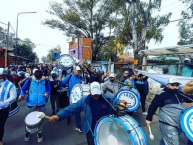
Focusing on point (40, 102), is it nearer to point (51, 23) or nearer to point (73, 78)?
point (73, 78)

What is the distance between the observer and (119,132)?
2.07 metres

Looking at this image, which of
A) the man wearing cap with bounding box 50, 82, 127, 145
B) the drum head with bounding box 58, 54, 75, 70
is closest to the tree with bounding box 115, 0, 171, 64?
the drum head with bounding box 58, 54, 75, 70

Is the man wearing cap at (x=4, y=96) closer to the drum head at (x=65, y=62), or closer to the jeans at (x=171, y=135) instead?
the drum head at (x=65, y=62)

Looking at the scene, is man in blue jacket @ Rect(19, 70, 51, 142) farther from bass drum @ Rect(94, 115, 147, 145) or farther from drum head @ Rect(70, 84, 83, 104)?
bass drum @ Rect(94, 115, 147, 145)

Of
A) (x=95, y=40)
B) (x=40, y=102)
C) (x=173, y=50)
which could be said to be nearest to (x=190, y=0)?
(x=173, y=50)

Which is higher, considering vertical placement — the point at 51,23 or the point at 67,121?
the point at 51,23

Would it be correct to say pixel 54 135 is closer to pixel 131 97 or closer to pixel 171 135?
pixel 131 97

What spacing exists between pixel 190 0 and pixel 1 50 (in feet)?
85.7

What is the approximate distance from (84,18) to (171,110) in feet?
86.7

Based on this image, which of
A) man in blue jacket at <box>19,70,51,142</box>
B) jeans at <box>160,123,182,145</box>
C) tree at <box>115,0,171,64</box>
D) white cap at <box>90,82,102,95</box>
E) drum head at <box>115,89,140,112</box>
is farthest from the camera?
tree at <box>115,0,171,64</box>

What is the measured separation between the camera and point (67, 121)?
16.4ft

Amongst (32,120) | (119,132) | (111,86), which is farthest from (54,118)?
(111,86)

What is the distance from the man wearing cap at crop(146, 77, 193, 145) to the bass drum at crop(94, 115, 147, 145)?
3.26ft

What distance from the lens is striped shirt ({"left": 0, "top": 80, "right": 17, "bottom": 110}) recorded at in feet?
10.6
